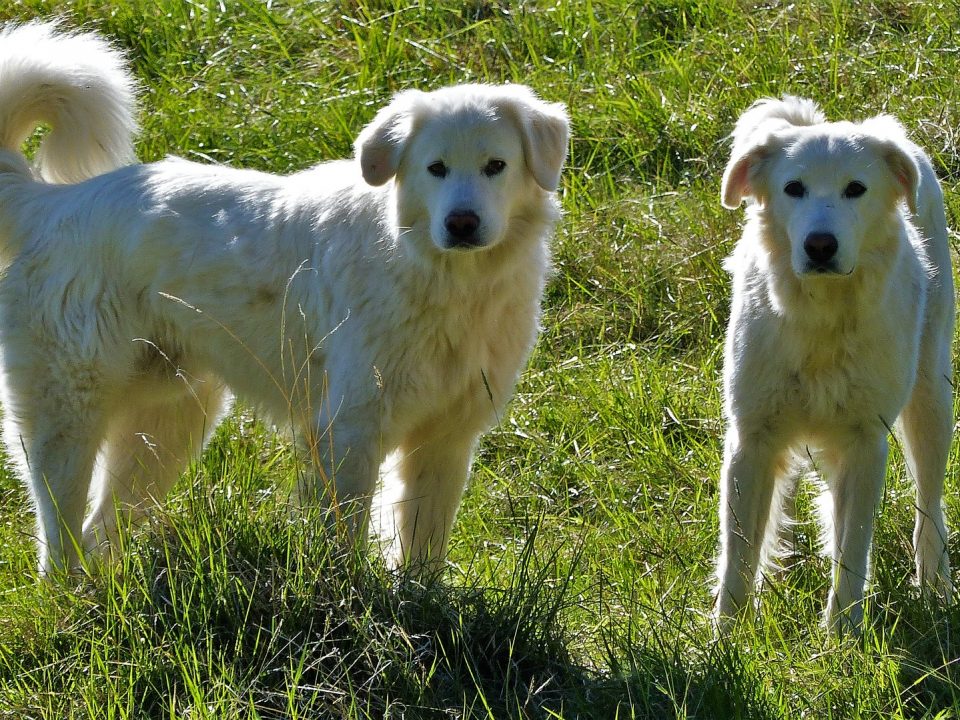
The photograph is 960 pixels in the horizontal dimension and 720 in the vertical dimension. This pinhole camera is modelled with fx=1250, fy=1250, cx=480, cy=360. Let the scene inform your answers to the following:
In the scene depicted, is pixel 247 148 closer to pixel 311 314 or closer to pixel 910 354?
pixel 311 314

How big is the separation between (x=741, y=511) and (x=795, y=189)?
44.9 inches

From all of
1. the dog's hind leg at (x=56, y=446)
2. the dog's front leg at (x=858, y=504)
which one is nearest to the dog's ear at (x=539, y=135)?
the dog's front leg at (x=858, y=504)

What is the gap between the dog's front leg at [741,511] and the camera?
172 inches

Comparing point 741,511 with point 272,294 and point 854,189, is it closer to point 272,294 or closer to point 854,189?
point 854,189

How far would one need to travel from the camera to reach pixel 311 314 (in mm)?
4574

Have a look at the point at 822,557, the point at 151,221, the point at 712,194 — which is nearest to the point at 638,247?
the point at 712,194

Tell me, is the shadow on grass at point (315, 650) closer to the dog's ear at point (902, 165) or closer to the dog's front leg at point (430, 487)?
the dog's front leg at point (430, 487)

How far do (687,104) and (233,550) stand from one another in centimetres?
497

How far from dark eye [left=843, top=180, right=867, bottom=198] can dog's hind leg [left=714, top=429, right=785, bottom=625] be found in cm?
89

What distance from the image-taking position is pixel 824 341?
4.31 metres

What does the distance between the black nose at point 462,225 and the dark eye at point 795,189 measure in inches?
42.2

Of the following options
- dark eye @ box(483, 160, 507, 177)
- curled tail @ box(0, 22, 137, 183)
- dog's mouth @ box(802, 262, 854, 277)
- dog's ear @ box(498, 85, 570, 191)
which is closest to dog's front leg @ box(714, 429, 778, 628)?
dog's mouth @ box(802, 262, 854, 277)

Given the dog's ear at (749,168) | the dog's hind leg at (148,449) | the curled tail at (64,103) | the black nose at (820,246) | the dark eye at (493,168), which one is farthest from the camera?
the dog's hind leg at (148,449)

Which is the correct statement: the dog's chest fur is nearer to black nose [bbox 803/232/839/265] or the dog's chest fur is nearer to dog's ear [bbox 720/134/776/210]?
black nose [bbox 803/232/839/265]
